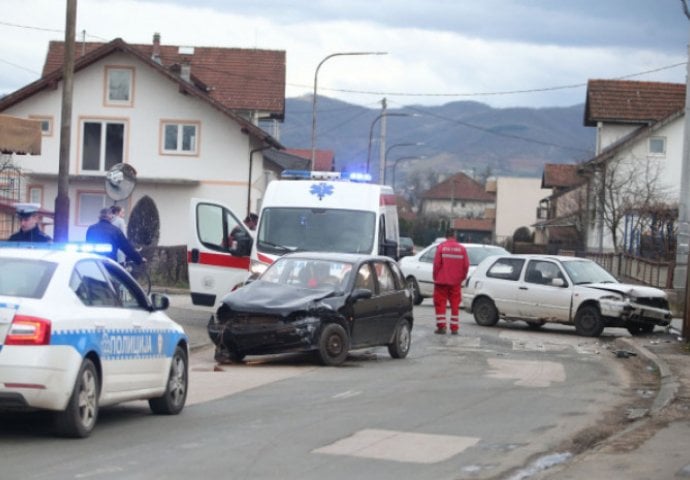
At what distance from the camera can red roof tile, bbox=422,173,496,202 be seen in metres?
177

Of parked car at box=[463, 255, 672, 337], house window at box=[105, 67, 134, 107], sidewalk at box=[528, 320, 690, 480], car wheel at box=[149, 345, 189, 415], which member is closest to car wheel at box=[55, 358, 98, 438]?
car wheel at box=[149, 345, 189, 415]

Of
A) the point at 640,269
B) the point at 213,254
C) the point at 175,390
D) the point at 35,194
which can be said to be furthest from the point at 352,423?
the point at 35,194

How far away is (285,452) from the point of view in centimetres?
1022

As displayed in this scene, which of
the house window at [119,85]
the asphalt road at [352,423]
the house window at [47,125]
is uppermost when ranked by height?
the house window at [119,85]

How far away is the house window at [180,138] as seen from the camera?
52906mm

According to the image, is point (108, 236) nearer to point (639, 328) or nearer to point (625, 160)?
point (639, 328)

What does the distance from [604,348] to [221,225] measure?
7054mm

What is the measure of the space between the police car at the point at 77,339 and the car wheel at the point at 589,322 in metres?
13.8

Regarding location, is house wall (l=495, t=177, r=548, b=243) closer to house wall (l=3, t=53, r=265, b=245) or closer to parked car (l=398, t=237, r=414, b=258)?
parked car (l=398, t=237, r=414, b=258)

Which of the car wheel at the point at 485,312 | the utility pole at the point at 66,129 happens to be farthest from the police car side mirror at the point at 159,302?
the car wheel at the point at 485,312

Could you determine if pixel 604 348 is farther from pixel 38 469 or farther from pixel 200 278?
pixel 38 469

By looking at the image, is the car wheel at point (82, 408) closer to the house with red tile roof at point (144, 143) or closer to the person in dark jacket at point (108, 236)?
the person in dark jacket at point (108, 236)

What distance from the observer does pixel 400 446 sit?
1073cm

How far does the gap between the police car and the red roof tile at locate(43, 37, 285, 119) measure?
4910 cm
